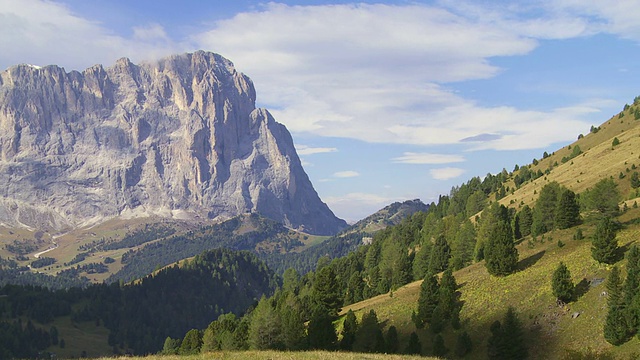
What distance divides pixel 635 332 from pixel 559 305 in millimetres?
12453

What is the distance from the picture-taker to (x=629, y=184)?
368 ft

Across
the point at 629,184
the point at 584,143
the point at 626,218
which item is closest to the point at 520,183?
the point at 584,143

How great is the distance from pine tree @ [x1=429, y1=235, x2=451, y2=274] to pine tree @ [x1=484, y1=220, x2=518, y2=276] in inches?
1321

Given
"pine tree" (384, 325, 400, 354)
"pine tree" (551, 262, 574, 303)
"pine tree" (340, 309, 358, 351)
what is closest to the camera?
"pine tree" (551, 262, 574, 303)

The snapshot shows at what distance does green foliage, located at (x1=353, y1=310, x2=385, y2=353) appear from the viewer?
7262 cm

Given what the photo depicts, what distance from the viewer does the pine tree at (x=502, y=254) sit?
8250 cm

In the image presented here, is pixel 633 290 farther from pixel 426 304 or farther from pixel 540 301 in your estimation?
pixel 426 304

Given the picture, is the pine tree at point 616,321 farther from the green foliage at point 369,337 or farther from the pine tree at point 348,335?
the pine tree at point 348,335

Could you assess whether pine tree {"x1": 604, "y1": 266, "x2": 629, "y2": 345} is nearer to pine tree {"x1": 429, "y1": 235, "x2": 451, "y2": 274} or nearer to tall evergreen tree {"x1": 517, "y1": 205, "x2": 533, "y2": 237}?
tall evergreen tree {"x1": 517, "y1": 205, "x2": 533, "y2": 237}

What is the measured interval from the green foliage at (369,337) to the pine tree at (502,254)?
21553 millimetres

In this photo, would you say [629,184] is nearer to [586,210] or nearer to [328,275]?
[586,210]

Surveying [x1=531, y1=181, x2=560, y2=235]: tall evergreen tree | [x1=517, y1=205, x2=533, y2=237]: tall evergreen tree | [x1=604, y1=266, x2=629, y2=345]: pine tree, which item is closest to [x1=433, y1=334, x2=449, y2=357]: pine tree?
[x1=604, y1=266, x2=629, y2=345]: pine tree

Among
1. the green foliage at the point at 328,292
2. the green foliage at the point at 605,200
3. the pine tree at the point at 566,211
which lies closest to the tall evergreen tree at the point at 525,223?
the pine tree at the point at 566,211

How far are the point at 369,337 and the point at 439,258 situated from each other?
4673 centimetres
